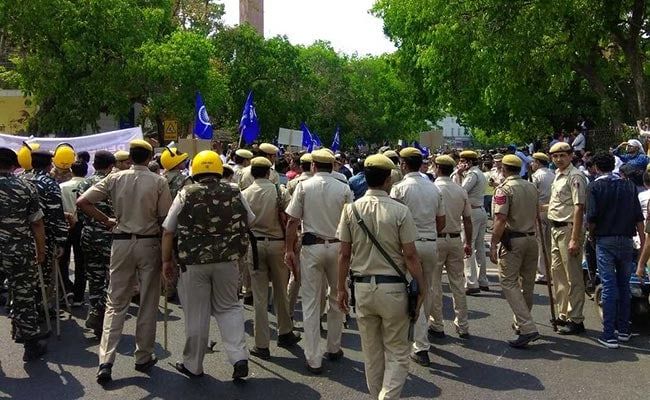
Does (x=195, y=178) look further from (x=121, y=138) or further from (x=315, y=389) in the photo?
(x=121, y=138)

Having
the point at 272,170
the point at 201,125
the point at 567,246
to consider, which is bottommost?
the point at 567,246

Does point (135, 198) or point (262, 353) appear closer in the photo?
point (135, 198)

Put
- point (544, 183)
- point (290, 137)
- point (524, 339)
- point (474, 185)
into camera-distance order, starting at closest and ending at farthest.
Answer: point (524, 339) → point (544, 183) → point (474, 185) → point (290, 137)

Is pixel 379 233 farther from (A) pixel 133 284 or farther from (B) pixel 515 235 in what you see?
(B) pixel 515 235

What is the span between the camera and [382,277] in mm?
4723

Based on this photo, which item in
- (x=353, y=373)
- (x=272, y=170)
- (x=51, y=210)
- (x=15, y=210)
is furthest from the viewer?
(x=272, y=170)

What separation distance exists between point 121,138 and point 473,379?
10.0m

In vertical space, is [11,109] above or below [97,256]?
above

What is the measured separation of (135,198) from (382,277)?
8.58ft

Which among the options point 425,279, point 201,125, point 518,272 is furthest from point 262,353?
point 201,125

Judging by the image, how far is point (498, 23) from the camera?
1872 cm

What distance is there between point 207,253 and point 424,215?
6.90ft

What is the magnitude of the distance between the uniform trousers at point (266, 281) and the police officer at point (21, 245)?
6.95 feet

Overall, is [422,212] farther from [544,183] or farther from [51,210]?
[51,210]
